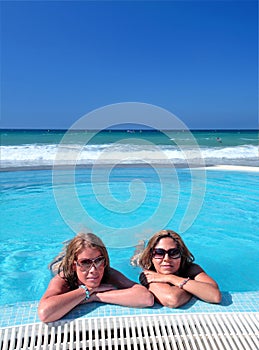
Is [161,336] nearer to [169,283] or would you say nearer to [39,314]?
[169,283]

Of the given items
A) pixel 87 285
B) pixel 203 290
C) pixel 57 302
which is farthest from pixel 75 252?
pixel 203 290

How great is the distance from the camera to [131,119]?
3.25 meters

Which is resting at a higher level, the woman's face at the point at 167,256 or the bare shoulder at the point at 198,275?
the woman's face at the point at 167,256

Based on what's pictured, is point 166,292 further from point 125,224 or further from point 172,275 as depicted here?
point 125,224

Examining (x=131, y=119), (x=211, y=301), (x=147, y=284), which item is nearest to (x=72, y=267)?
(x=147, y=284)

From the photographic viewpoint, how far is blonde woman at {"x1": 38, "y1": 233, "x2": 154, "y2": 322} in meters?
2.05

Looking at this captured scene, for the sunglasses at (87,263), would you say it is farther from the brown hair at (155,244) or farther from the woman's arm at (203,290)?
the woman's arm at (203,290)

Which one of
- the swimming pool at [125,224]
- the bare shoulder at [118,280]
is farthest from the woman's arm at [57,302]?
the swimming pool at [125,224]

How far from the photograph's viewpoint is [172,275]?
2330 millimetres

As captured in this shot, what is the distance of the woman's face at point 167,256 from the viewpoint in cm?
239

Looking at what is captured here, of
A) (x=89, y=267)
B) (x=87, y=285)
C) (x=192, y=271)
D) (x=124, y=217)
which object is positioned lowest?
(x=124, y=217)

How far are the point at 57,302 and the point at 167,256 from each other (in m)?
0.90

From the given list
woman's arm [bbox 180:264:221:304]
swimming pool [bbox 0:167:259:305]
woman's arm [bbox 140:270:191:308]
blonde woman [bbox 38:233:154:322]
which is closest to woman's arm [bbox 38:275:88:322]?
blonde woman [bbox 38:233:154:322]

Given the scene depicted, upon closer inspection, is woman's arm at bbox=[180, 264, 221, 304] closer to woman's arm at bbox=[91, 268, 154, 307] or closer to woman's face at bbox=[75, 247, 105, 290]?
woman's arm at bbox=[91, 268, 154, 307]
